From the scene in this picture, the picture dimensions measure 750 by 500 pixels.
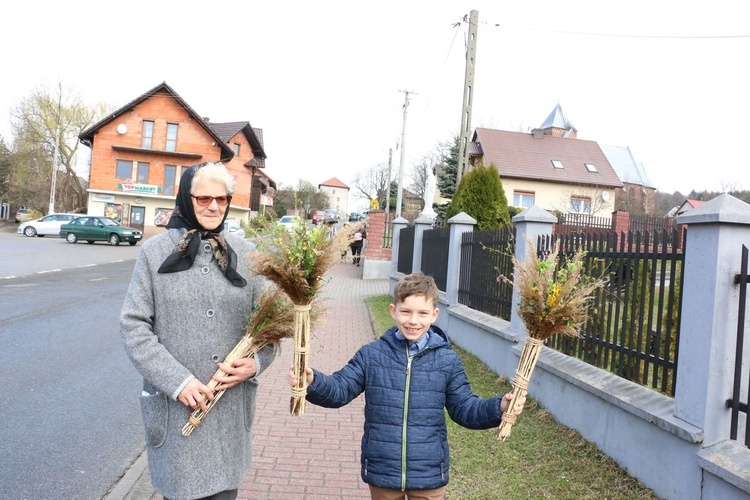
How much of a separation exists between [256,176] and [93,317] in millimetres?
50640

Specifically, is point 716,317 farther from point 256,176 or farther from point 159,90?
point 256,176

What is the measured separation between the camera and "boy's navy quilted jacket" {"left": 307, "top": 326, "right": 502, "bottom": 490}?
2.46 metres

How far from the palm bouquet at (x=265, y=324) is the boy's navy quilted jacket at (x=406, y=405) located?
0.27 m

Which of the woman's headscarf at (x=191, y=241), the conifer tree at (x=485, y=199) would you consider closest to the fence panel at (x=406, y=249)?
the conifer tree at (x=485, y=199)

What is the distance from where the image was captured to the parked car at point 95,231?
105 ft

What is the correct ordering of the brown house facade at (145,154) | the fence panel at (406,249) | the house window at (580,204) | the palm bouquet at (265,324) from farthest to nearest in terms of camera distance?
the brown house facade at (145,154) → the house window at (580,204) → the fence panel at (406,249) → the palm bouquet at (265,324)

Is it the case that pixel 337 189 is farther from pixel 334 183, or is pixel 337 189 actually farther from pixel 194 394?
pixel 194 394

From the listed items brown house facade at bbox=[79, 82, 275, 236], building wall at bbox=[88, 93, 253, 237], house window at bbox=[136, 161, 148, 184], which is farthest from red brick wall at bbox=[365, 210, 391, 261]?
house window at bbox=[136, 161, 148, 184]

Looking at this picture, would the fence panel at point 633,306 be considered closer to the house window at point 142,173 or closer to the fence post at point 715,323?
the fence post at point 715,323

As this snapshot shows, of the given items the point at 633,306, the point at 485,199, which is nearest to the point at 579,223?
the point at 485,199

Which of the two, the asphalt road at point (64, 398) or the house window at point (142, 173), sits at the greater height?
the house window at point (142, 173)

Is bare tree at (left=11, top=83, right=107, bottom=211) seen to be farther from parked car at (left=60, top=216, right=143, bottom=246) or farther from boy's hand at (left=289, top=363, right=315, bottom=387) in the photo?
boy's hand at (left=289, top=363, right=315, bottom=387)

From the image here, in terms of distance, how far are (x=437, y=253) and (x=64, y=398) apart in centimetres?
743

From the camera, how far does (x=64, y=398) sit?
5.91 m
